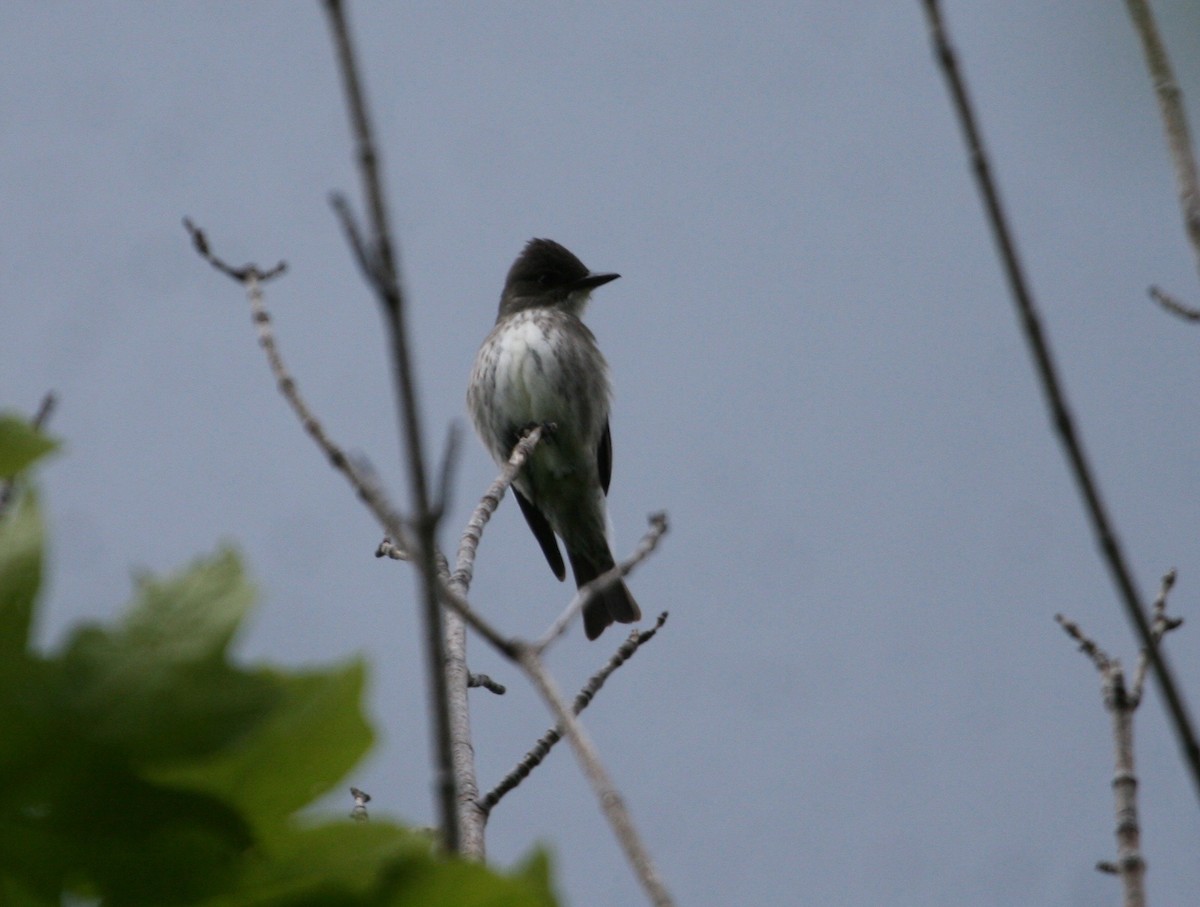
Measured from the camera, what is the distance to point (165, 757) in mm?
819

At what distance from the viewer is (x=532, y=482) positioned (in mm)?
9211

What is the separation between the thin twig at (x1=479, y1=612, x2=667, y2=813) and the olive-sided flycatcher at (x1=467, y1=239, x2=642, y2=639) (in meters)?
5.29

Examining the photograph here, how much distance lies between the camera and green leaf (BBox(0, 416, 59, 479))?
896 mm

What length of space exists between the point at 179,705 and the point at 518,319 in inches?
359

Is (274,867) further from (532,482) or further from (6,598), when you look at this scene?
(532,482)

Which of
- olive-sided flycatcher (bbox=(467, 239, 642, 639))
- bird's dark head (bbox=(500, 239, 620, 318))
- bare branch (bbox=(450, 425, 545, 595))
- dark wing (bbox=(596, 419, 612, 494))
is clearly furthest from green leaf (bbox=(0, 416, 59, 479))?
bird's dark head (bbox=(500, 239, 620, 318))

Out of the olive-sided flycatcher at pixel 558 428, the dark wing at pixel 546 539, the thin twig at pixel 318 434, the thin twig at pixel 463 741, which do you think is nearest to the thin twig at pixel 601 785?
the thin twig at pixel 318 434

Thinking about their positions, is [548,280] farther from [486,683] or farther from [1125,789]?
[1125,789]

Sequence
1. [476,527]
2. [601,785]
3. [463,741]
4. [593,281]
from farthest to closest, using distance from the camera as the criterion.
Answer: [593,281]
[476,527]
[463,741]
[601,785]

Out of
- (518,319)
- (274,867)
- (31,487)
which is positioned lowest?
(274,867)

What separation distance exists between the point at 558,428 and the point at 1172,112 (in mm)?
7406

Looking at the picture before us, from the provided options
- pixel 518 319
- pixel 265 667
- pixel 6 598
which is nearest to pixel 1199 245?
pixel 265 667

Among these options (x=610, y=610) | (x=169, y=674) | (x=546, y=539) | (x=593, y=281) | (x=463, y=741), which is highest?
(x=593, y=281)

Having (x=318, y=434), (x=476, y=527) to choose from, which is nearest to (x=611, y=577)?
(x=318, y=434)
